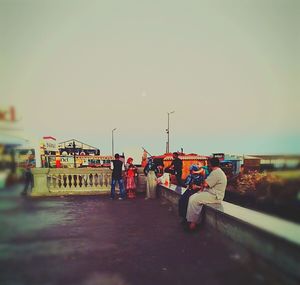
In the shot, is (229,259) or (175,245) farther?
(175,245)

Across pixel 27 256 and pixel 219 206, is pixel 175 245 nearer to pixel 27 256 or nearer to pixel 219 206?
pixel 219 206

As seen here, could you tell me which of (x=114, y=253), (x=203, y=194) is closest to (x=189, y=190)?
(x=203, y=194)

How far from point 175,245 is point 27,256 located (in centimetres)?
265

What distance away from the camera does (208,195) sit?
640cm

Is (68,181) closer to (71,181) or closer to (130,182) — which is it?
(71,181)

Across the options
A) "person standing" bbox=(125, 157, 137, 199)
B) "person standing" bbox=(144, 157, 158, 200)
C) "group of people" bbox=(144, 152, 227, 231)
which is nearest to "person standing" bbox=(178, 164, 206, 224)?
"group of people" bbox=(144, 152, 227, 231)

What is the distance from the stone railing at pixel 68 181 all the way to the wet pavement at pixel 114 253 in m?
5.11

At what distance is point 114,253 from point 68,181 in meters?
9.67

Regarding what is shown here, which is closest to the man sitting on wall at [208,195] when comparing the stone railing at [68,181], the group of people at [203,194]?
the group of people at [203,194]

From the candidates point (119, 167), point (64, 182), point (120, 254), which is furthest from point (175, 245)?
point (64, 182)

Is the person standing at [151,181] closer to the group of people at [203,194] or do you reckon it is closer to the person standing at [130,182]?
the person standing at [130,182]

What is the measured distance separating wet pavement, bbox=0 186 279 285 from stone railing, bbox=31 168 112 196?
5105 mm

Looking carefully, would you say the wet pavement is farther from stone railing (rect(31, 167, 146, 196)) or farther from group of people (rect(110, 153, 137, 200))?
stone railing (rect(31, 167, 146, 196))

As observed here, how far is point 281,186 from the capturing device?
41.9 feet
